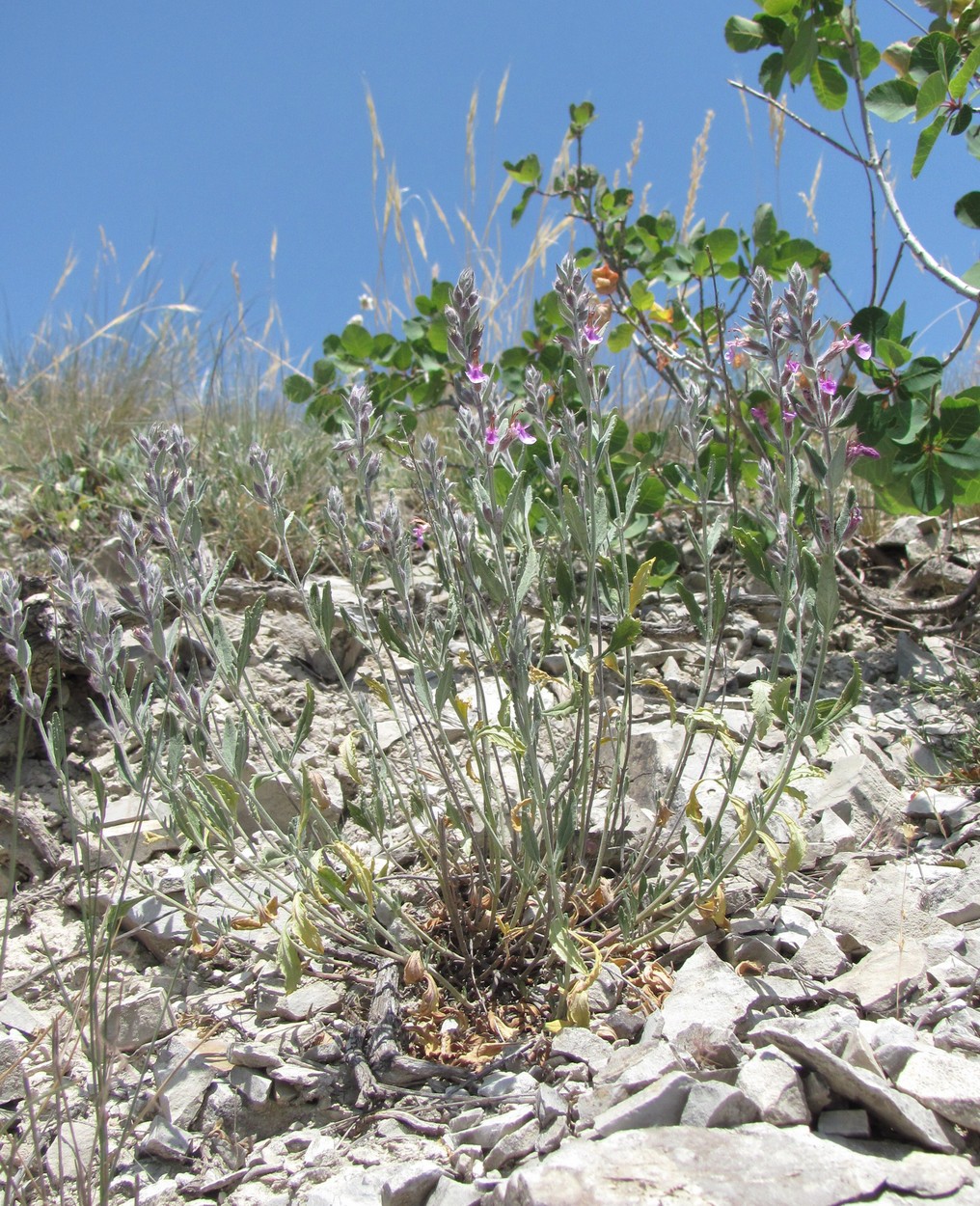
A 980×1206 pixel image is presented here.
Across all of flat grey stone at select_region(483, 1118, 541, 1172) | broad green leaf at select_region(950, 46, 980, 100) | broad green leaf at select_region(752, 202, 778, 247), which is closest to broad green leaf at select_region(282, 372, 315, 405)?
broad green leaf at select_region(752, 202, 778, 247)

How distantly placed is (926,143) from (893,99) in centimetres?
→ 26

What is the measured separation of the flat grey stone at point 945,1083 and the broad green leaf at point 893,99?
249cm

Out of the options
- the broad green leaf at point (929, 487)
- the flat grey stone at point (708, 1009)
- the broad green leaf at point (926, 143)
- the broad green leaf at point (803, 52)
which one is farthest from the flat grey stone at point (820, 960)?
the broad green leaf at point (803, 52)

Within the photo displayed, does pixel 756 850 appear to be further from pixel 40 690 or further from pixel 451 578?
pixel 40 690

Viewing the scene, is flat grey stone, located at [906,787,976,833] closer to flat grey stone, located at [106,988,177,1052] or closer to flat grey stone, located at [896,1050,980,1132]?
flat grey stone, located at [896,1050,980,1132]

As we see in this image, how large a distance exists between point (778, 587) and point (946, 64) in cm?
170

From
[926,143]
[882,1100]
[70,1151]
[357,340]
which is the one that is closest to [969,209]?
[926,143]

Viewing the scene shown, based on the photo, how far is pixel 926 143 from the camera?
7.97 ft

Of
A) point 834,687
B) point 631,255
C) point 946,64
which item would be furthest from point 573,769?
point 631,255

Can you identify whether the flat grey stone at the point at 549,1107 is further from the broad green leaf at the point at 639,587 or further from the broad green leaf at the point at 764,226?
the broad green leaf at the point at 764,226

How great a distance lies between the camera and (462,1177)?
1.28m

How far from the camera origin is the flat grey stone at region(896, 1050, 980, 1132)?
46.8 inches

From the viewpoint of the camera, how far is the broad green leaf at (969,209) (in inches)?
99.7

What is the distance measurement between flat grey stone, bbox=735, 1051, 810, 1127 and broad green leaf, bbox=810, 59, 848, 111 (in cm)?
293
